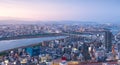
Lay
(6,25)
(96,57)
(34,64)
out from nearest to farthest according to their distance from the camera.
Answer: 1. (34,64)
2. (96,57)
3. (6,25)

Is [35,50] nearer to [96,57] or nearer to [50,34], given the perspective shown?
[96,57]

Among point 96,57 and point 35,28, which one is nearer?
point 96,57

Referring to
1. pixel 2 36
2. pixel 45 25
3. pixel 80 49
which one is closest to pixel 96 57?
pixel 80 49

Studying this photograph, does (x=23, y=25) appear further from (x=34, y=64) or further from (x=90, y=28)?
(x=34, y=64)

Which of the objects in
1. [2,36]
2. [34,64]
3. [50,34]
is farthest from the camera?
[50,34]

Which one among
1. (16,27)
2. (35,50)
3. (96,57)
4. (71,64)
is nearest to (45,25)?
(16,27)

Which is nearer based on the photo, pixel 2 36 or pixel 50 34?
pixel 2 36

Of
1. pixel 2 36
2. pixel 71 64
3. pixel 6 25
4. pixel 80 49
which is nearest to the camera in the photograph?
pixel 71 64

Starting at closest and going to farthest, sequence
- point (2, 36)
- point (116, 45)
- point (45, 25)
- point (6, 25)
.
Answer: point (116, 45)
point (2, 36)
point (6, 25)
point (45, 25)
